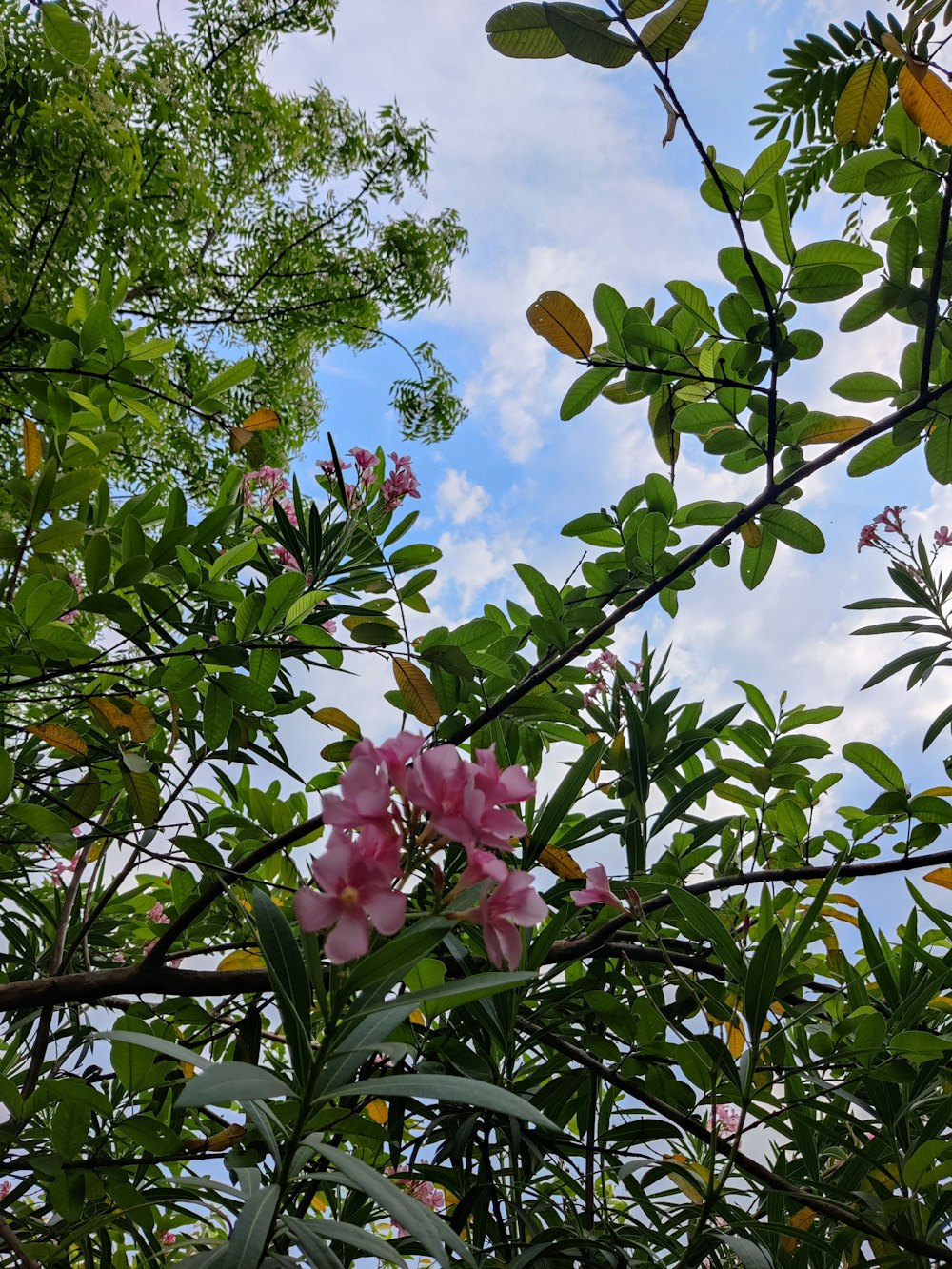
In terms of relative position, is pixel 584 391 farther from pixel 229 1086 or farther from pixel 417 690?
pixel 229 1086

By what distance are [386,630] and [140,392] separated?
58cm

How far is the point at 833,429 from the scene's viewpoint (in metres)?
0.81

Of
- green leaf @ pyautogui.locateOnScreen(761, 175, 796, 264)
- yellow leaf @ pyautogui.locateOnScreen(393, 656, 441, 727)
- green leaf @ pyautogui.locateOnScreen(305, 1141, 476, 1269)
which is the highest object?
green leaf @ pyautogui.locateOnScreen(761, 175, 796, 264)

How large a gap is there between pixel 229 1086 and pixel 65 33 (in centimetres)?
120

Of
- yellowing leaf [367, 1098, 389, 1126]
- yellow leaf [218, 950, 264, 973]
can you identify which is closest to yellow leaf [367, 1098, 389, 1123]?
yellowing leaf [367, 1098, 389, 1126]

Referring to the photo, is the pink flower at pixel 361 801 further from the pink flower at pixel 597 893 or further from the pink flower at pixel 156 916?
the pink flower at pixel 156 916

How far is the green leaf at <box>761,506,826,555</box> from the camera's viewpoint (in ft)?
2.84

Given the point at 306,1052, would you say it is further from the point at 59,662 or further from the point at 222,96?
the point at 222,96

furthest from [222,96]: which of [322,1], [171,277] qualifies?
[171,277]

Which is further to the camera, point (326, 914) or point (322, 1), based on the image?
point (322, 1)

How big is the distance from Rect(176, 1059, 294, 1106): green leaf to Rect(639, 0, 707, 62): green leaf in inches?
26.4

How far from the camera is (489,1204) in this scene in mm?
A: 766

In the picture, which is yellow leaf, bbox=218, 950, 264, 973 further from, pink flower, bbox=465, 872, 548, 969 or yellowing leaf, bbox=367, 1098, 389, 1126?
pink flower, bbox=465, 872, 548, 969

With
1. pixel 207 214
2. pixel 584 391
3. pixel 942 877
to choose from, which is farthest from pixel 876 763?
pixel 207 214
